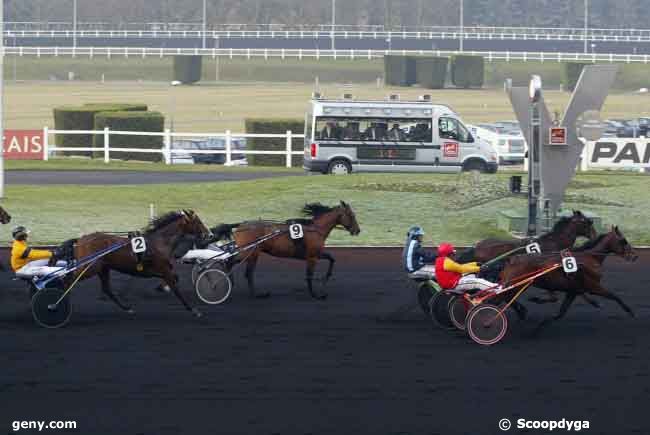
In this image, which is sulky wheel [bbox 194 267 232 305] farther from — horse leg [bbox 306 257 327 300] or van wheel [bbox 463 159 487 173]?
van wheel [bbox 463 159 487 173]

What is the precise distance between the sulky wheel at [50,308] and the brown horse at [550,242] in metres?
5.12

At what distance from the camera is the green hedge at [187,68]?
85.3 meters

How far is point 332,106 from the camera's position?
3403 centimetres

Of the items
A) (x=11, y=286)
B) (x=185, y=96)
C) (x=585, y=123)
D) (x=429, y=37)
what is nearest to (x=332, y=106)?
(x=585, y=123)

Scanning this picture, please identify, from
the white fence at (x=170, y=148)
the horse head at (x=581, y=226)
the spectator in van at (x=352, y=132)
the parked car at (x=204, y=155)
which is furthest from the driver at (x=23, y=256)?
the parked car at (x=204, y=155)

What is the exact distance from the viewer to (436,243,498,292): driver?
1420 centimetres

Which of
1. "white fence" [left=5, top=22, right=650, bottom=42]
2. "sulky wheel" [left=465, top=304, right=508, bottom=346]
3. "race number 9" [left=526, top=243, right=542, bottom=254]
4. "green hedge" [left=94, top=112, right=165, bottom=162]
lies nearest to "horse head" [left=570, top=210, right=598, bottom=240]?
"race number 9" [left=526, top=243, right=542, bottom=254]

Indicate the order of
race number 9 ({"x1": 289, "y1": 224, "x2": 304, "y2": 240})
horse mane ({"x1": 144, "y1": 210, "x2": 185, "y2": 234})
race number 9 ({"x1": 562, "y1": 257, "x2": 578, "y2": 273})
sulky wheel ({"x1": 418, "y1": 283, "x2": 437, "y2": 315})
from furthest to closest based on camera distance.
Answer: race number 9 ({"x1": 289, "y1": 224, "x2": 304, "y2": 240}) → horse mane ({"x1": 144, "y1": 210, "x2": 185, "y2": 234}) → sulky wheel ({"x1": 418, "y1": 283, "x2": 437, "y2": 315}) → race number 9 ({"x1": 562, "y1": 257, "x2": 578, "y2": 273})

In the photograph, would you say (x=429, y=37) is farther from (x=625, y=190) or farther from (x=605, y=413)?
(x=605, y=413)

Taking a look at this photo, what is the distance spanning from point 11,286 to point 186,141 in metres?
24.4

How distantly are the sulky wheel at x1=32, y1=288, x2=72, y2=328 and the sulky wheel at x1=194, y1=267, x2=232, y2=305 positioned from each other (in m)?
2.23

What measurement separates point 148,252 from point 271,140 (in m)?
25.5

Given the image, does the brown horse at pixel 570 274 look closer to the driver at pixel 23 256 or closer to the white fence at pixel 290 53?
the driver at pixel 23 256

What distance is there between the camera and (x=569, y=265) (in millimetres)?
14008
